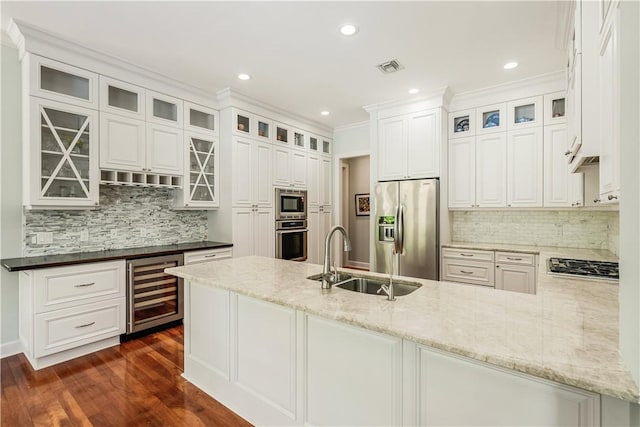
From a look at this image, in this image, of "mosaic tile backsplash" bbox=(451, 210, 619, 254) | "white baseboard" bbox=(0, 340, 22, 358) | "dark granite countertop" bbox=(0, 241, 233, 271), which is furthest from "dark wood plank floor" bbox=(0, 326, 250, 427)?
"mosaic tile backsplash" bbox=(451, 210, 619, 254)

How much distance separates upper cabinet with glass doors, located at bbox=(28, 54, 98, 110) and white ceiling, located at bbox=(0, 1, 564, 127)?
272mm

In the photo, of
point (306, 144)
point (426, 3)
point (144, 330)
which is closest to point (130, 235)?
point (144, 330)

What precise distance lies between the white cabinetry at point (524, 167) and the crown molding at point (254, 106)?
3.00 m

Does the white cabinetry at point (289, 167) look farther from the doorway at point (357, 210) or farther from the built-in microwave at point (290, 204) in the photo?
the doorway at point (357, 210)

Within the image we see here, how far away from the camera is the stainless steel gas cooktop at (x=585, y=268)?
2156 mm

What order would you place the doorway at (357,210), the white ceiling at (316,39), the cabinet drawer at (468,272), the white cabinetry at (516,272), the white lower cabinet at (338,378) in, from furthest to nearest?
the doorway at (357,210), the cabinet drawer at (468,272), the white cabinetry at (516,272), the white ceiling at (316,39), the white lower cabinet at (338,378)

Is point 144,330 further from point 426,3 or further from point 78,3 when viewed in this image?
point 426,3

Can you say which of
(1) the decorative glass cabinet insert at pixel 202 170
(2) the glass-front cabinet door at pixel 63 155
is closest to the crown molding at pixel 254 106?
(1) the decorative glass cabinet insert at pixel 202 170

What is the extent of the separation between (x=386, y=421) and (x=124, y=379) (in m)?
2.16

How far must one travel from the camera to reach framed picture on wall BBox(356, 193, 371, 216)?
7.03 m

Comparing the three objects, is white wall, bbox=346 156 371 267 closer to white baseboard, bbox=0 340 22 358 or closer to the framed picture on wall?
the framed picture on wall

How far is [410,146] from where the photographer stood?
166 inches

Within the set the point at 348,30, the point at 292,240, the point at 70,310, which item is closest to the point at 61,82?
the point at 70,310

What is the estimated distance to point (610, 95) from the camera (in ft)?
4.08
